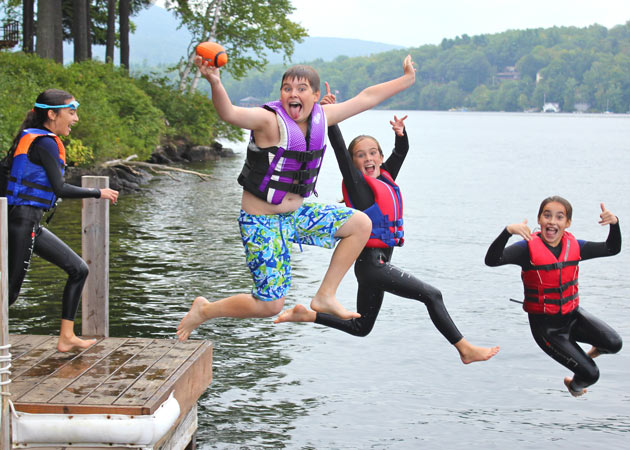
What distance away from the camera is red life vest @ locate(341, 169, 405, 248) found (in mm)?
6770

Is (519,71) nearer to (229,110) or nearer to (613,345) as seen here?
(613,345)

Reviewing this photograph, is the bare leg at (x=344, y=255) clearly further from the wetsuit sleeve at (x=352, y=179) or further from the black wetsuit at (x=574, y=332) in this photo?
the black wetsuit at (x=574, y=332)

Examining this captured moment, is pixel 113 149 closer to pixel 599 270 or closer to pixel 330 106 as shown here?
pixel 599 270

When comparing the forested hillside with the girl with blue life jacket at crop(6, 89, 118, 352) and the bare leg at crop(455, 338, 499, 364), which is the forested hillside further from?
the bare leg at crop(455, 338, 499, 364)

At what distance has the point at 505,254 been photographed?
6992 mm

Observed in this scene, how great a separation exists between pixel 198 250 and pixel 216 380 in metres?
9.19

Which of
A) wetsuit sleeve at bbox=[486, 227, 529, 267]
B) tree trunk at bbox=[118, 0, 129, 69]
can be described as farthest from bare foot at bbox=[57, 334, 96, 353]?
tree trunk at bbox=[118, 0, 129, 69]

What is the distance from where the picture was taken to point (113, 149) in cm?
2916

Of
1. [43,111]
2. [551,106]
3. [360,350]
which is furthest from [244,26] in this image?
[551,106]

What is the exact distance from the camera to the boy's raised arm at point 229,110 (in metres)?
5.46

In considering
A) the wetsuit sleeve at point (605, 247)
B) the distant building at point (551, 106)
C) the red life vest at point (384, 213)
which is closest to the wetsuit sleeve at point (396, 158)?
the red life vest at point (384, 213)

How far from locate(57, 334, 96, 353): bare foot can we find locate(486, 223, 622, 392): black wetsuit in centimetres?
335

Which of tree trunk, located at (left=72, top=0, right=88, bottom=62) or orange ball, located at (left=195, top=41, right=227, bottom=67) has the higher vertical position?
tree trunk, located at (left=72, top=0, right=88, bottom=62)

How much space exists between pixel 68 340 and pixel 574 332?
3909mm
